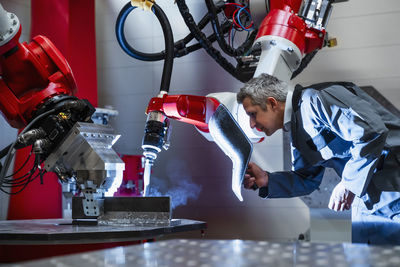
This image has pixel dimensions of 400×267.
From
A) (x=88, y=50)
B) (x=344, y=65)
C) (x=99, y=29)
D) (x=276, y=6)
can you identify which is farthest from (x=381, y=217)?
(x=99, y=29)

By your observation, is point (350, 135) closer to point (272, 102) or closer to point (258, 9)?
point (272, 102)

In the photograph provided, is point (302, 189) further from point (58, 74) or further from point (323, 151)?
point (58, 74)

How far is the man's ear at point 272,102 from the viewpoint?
205cm

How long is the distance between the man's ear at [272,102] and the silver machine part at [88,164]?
2.43 feet

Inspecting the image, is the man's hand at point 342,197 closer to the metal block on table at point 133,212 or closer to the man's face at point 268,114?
the man's face at point 268,114

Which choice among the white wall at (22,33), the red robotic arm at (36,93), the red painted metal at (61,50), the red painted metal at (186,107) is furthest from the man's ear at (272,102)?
the white wall at (22,33)

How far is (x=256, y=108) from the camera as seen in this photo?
210 centimetres

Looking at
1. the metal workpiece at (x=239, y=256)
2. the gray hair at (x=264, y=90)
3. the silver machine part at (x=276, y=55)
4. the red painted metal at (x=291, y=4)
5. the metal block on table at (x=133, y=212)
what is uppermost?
the red painted metal at (x=291, y=4)

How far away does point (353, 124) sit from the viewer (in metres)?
1.72

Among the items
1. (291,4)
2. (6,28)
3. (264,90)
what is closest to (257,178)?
(264,90)

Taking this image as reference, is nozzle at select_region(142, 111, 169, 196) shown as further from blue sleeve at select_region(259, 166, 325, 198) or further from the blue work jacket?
the blue work jacket

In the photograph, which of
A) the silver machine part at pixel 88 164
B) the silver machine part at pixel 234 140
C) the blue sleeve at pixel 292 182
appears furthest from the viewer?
the blue sleeve at pixel 292 182

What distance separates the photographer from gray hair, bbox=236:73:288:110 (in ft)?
6.75

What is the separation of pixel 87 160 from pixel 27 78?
647 millimetres
